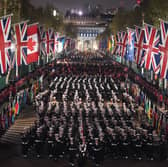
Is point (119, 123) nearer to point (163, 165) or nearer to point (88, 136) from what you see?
point (88, 136)

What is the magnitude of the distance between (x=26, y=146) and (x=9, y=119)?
7451 mm

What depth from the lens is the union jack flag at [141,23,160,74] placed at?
111ft

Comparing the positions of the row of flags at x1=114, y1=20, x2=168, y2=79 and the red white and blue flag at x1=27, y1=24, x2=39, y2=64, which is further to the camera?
the red white and blue flag at x1=27, y1=24, x2=39, y2=64

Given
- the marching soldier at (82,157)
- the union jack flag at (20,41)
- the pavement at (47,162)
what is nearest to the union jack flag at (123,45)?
the union jack flag at (20,41)

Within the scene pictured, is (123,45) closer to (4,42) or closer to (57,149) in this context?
(4,42)

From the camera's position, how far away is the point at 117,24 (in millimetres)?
104438

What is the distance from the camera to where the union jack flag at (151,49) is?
3394 centimetres

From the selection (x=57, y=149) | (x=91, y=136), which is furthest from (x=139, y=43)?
(x=57, y=149)

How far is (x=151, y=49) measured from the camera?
35375 mm

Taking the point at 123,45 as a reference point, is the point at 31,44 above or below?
above

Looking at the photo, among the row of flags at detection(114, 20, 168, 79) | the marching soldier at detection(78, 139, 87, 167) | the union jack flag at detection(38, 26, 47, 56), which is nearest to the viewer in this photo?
the marching soldier at detection(78, 139, 87, 167)

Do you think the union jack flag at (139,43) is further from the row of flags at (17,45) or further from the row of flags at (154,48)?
the row of flags at (17,45)

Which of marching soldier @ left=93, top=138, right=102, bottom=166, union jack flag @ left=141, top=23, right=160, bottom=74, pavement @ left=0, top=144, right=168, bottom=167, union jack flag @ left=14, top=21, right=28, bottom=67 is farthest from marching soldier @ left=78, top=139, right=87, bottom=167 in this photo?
union jack flag @ left=14, top=21, right=28, bottom=67

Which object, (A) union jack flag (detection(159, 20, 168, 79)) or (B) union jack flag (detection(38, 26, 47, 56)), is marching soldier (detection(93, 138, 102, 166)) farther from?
(B) union jack flag (detection(38, 26, 47, 56))
